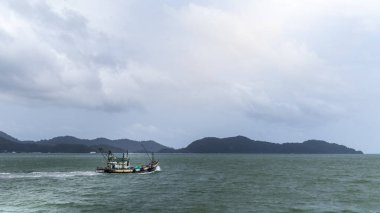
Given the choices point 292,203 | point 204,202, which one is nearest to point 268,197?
point 292,203

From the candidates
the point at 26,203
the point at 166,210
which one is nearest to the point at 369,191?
the point at 166,210

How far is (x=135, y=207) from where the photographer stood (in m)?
54.9

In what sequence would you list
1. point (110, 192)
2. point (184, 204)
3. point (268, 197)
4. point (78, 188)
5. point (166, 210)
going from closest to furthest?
point (166, 210) < point (184, 204) < point (268, 197) < point (110, 192) < point (78, 188)

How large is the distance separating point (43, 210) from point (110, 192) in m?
20.5

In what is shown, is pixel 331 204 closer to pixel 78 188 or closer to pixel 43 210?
pixel 43 210

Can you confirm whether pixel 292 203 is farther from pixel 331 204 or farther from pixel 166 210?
pixel 166 210

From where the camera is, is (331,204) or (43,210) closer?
(43,210)

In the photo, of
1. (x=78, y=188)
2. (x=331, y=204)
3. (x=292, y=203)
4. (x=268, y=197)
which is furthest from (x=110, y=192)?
(x=331, y=204)

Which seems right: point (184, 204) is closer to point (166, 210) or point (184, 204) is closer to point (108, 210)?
point (166, 210)

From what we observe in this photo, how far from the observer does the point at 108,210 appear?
53.0m

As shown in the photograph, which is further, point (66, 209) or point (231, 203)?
point (231, 203)

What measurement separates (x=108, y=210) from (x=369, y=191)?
5058 cm

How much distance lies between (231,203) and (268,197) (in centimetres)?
965

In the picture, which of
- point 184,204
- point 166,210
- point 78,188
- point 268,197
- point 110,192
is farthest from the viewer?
point 78,188
